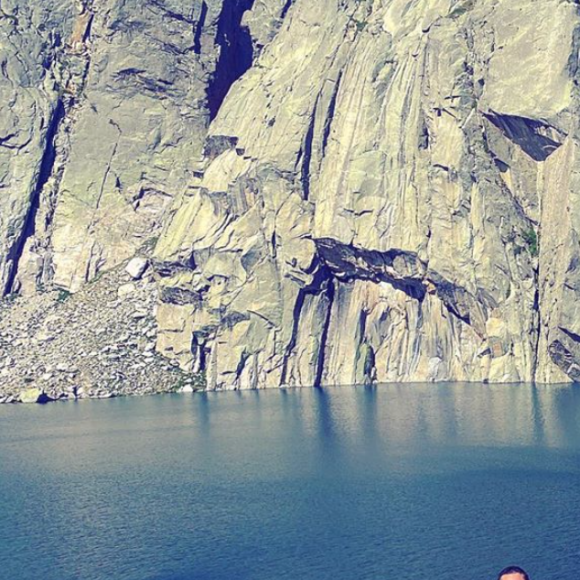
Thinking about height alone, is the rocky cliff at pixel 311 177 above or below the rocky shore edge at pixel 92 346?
above

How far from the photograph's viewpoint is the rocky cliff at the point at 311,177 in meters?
119

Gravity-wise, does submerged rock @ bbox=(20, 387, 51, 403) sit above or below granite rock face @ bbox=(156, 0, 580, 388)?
below

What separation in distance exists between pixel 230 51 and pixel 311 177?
1534 inches

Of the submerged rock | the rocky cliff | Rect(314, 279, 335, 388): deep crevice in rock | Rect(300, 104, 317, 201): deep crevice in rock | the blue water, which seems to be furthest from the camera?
Rect(314, 279, 335, 388): deep crevice in rock

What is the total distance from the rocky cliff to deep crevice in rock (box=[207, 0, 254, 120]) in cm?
35

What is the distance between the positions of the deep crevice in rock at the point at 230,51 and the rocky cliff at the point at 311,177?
1.15ft

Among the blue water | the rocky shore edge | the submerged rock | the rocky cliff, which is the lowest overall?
the blue water

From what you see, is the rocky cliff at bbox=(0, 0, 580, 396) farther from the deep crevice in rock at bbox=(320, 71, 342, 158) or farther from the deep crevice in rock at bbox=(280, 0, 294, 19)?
the deep crevice in rock at bbox=(280, 0, 294, 19)

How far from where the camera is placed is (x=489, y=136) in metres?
119

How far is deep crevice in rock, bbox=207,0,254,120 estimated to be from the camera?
163750 millimetres

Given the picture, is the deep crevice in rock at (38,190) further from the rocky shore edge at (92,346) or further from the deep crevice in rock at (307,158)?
the deep crevice in rock at (307,158)

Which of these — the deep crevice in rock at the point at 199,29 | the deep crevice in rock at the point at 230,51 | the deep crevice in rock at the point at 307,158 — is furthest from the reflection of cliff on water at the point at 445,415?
the deep crevice in rock at the point at 199,29

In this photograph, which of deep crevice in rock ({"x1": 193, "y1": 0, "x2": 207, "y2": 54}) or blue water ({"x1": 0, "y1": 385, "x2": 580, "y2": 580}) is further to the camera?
deep crevice in rock ({"x1": 193, "y1": 0, "x2": 207, "y2": 54})

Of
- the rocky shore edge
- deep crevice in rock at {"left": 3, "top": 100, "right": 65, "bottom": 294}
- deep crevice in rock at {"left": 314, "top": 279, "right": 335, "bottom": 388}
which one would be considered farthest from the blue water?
deep crevice in rock at {"left": 3, "top": 100, "right": 65, "bottom": 294}
